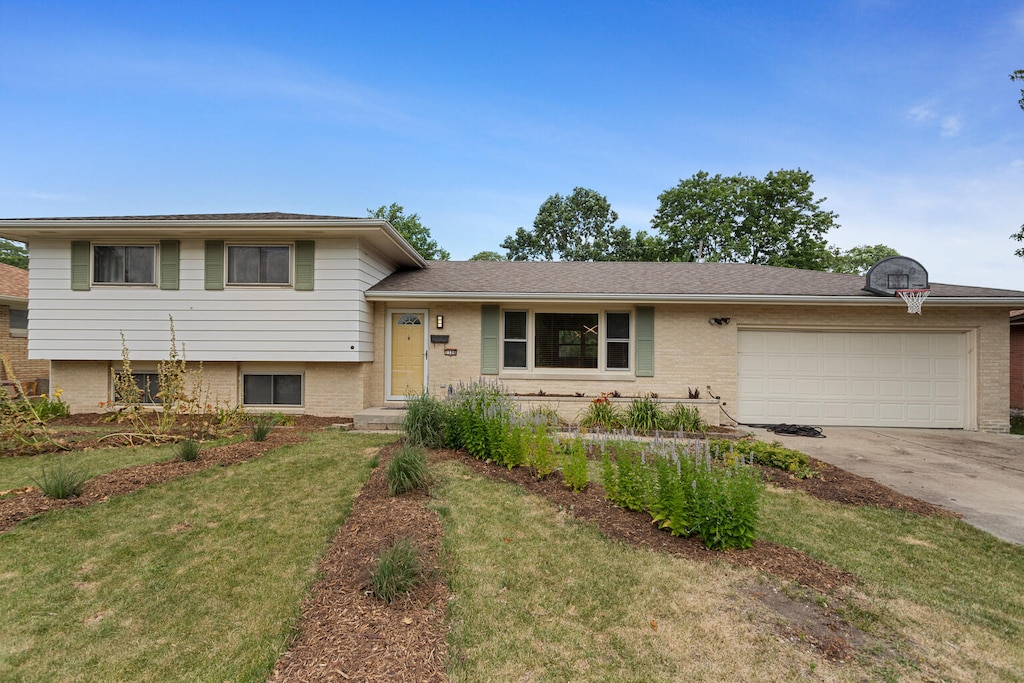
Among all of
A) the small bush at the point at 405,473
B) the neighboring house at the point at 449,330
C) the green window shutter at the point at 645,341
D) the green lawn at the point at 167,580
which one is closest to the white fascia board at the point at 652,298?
the neighboring house at the point at 449,330

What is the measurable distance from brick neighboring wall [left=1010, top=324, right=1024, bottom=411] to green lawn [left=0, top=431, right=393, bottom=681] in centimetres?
1846

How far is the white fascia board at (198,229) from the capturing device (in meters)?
8.34

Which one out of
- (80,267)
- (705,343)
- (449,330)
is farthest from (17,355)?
(705,343)

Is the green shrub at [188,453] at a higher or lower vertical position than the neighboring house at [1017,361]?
lower

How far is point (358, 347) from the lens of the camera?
29.3 ft

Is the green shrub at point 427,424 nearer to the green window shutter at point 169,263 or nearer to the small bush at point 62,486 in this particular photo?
the small bush at point 62,486

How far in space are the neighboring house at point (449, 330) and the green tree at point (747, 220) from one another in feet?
53.0

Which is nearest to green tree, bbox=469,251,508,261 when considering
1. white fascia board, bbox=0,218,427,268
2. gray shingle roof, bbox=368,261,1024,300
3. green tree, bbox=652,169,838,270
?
green tree, bbox=652,169,838,270

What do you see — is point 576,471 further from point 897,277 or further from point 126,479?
point 897,277

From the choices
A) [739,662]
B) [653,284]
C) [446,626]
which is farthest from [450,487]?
[653,284]

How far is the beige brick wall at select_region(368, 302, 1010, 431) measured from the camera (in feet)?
29.5

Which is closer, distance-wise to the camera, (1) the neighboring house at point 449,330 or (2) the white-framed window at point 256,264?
(1) the neighboring house at point 449,330

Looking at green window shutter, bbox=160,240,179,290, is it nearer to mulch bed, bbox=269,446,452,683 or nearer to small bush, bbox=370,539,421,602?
mulch bed, bbox=269,446,452,683

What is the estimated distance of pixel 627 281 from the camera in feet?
34.5
